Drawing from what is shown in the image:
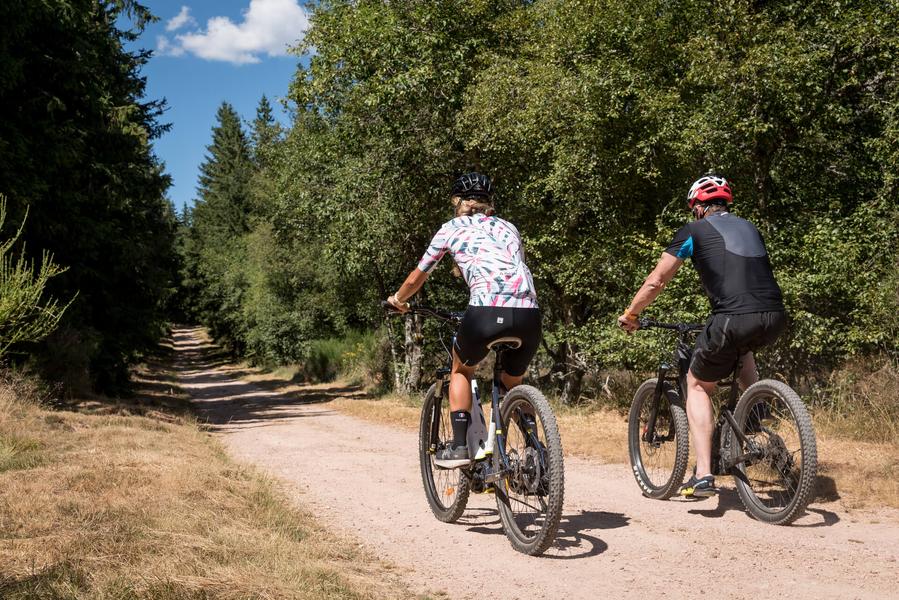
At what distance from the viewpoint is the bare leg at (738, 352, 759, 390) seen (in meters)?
5.17

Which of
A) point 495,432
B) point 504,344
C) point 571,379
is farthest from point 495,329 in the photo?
point 571,379

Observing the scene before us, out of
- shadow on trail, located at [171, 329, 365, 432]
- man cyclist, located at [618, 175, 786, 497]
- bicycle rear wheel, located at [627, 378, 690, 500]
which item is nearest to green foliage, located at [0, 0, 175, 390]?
shadow on trail, located at [171, 329, 365, 432]

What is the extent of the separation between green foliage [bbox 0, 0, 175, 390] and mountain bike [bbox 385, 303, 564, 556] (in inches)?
438

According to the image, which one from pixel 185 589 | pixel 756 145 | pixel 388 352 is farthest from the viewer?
pixel 388 352

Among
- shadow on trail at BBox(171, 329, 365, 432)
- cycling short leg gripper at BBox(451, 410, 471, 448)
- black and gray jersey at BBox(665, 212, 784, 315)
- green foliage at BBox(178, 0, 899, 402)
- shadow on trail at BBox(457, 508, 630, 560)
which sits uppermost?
green foliage at BBox(178, 0, 899, 402)

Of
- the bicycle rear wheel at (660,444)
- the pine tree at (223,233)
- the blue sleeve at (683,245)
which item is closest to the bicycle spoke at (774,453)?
the bicycle rear wheel at (660,444)

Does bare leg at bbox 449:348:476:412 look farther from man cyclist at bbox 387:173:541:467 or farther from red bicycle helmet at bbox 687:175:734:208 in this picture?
red bicycle helmet at bbox 687:175:734:208

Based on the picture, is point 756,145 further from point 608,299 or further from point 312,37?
point 312,37

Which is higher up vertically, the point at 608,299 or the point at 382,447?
the point at 608,299

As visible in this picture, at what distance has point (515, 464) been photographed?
14.7 ft

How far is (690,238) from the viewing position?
16.5 feet

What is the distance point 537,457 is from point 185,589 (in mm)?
1960

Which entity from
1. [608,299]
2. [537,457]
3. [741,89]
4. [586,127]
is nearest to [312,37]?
[586,127]

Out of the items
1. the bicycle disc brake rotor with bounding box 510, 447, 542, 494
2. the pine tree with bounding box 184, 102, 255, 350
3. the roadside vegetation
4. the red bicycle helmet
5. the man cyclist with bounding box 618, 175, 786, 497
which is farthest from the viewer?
the pine tree with bounding box 184, 102, 255, 350
